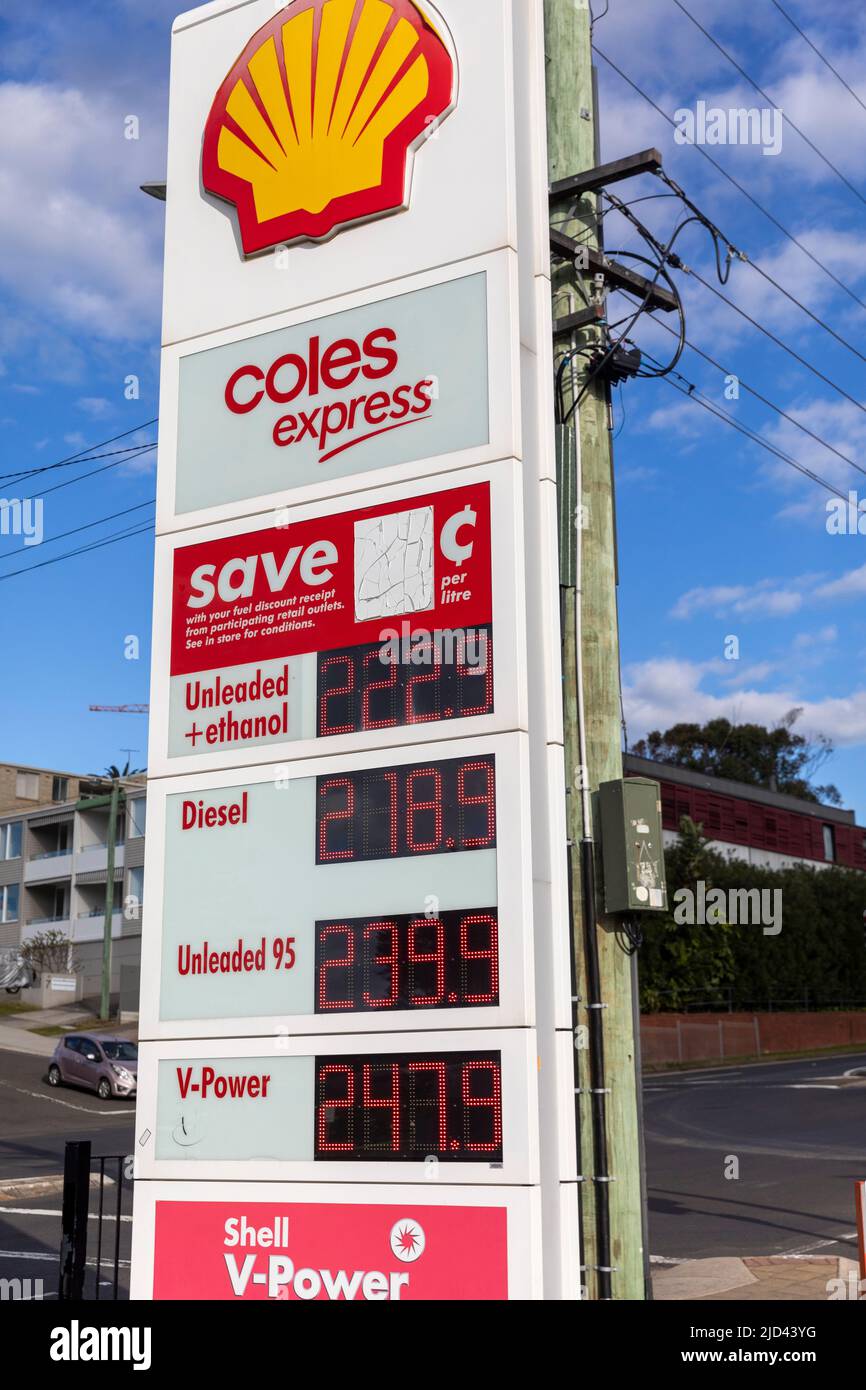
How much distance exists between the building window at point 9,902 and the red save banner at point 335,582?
59.6 metres

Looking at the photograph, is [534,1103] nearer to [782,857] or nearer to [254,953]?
[254,953]

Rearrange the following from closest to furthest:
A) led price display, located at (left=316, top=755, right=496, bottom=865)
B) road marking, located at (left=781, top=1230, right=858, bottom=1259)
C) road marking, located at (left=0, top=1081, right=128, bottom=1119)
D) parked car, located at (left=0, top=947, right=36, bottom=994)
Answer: led price display, located at (left=316, top=755, right=496, bottom=865), road marking, located at (left=781, top=1230, right=858, bottom=1259), road marking, located at (left=0, top=1081, right=128, bottom=1119), parked car, located at (left=0, top=947, right=36, bottom=994)

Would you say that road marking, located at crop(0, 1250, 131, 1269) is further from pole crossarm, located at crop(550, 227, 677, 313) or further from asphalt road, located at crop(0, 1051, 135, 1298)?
pole crossarm, located at crop(550, 227, 677, 313)

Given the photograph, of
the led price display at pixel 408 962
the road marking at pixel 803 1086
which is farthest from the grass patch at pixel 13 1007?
the led price display at pixel 408 962

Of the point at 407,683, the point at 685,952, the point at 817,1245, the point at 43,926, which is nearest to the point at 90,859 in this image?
the point at 43,926

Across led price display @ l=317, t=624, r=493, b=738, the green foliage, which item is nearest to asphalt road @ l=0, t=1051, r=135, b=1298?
led price display @ l=317, t=624, r=493, b=738

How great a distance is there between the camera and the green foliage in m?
44.9

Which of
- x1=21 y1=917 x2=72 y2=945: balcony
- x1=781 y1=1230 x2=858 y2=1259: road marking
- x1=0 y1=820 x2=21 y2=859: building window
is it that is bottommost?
x1=781 y1=1230 x2=858 y2=1259: road marking

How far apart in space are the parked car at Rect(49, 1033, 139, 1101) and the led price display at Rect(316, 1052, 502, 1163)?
24162 millimetres

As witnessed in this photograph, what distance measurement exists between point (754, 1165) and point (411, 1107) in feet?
48.5

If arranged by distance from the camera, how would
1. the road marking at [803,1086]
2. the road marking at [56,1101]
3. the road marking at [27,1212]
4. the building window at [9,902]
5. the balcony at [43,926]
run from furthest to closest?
the building window at [9,902]
the balcony at [43,926]
the road marking at [803,1086]
the road marking at [56,1101]
the road marking at [27,1212]

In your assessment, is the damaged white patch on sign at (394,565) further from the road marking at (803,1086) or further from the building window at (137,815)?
the building window at (137,815)

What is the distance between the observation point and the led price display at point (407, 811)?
6914mm
